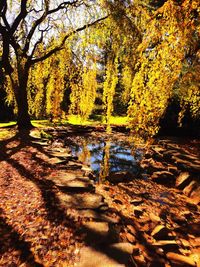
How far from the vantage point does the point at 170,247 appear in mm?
4391

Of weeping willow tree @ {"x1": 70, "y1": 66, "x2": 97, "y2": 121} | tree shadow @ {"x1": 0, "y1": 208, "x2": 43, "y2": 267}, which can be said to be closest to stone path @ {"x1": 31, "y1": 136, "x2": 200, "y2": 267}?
tree shadow @ {"x1": 0, "y1": 208, "x2": 43, "y2": 267}

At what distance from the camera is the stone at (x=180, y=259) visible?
13.2 feet

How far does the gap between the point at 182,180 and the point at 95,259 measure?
4875 millimetres

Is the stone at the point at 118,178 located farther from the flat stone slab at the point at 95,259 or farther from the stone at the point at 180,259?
the flat stone slab at the point at 95,259

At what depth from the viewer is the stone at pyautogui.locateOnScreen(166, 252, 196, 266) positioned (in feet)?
13.2

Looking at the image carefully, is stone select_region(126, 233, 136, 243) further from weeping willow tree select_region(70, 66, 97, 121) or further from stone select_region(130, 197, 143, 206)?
weeping willow tree select_region(70, 66, 97, 121)

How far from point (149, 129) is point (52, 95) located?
8226 mm

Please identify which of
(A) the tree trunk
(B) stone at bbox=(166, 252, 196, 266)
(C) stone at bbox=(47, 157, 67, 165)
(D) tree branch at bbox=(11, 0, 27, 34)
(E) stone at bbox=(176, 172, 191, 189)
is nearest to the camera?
(B) stone at bbox=(166, 252, 196, 266)

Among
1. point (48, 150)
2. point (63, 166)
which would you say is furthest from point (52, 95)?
point (63, 166)

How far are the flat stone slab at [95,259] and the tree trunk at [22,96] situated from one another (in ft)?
33.1

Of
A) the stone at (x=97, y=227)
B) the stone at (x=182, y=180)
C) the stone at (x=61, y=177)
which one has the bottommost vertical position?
the stone at (x=182, y=180)

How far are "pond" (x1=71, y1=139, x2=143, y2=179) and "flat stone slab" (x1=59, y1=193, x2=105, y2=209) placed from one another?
3.10 m

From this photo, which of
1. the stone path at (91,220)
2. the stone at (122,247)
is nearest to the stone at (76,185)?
the stone path at (91,220)

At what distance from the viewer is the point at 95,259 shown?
125 inches
